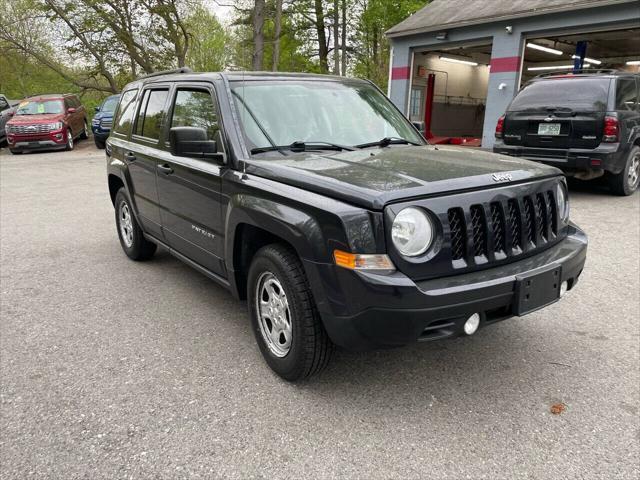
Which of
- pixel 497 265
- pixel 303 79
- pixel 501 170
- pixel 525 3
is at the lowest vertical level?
pixel 497 265

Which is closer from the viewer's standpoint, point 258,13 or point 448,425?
point 448,425

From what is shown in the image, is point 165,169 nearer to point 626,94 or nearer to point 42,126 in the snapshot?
point 626,94

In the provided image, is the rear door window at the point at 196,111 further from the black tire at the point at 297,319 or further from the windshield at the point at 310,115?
the black tire at the point at 297,319

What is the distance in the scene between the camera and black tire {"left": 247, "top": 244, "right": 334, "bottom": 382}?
2.77m

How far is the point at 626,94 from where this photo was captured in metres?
8.19

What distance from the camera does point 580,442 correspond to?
101 inches

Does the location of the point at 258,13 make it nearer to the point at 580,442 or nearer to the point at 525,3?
the point at 525,3

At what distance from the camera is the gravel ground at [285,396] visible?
2.44 m

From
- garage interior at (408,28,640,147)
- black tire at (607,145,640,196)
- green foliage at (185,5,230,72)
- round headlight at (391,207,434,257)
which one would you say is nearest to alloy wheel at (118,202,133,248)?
round headlight at (391,207,434,257)

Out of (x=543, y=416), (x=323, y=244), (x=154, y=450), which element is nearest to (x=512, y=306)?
(x=543, y=416)

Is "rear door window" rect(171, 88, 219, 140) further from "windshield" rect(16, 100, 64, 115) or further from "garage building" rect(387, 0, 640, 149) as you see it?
"windshield" rect(16, 100, 64, 115)

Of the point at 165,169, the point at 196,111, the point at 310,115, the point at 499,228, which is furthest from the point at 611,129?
Result: the point at 165,169

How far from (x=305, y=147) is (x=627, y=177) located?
276 inches

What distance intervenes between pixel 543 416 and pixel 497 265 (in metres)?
0.85
